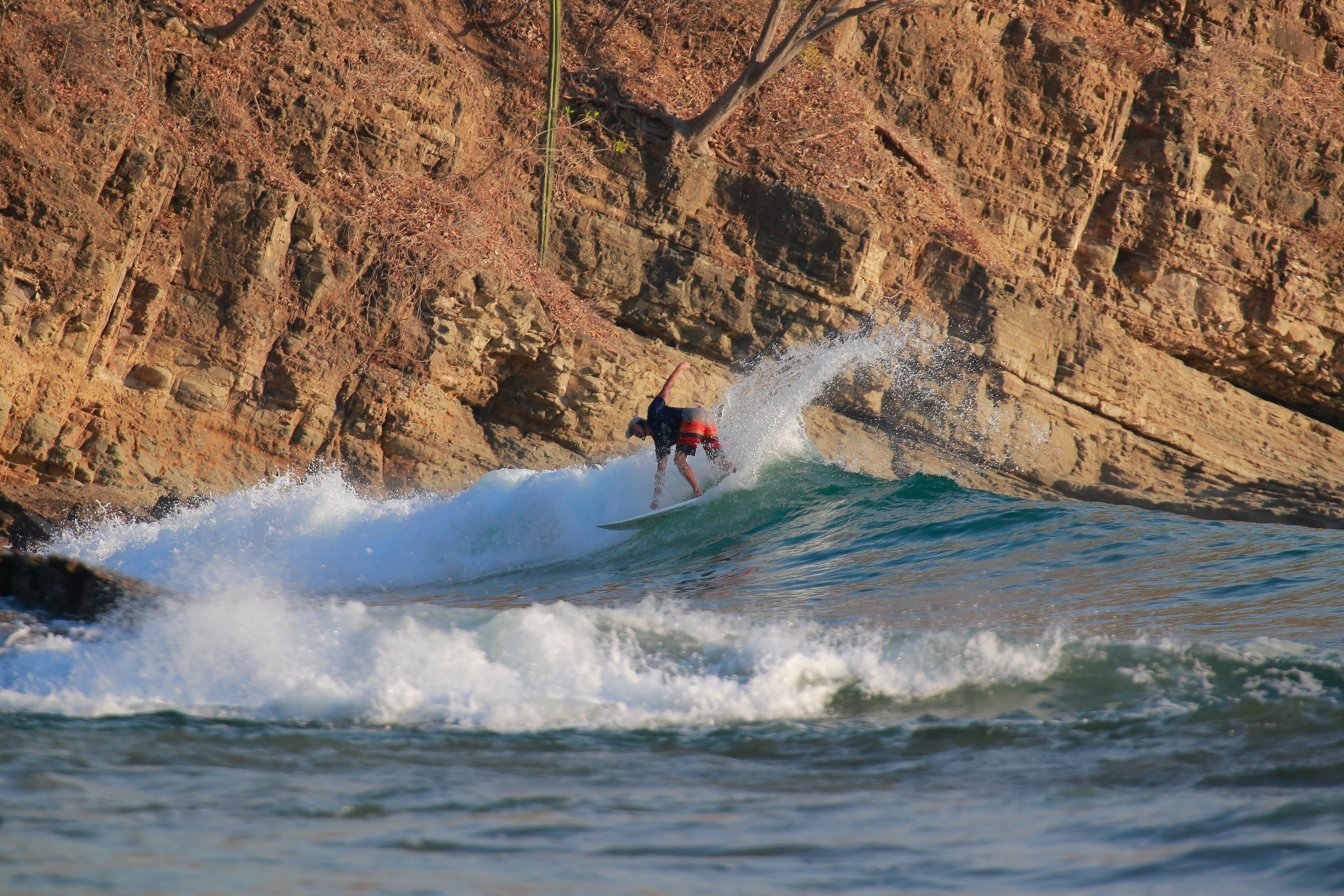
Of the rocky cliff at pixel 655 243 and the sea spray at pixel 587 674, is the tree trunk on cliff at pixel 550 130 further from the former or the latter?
the sea spray at pixel 587 674

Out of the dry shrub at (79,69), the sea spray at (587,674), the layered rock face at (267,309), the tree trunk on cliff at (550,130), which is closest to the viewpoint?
the sea spray at (587,674)

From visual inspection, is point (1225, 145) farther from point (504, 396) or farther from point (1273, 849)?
point (1273, 849)

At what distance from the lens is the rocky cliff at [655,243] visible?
11516 millimetres

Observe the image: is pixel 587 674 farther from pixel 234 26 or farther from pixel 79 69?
pixel 234 26

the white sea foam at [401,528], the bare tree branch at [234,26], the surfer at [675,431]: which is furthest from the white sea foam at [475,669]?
the bare tree branch at [234,26]

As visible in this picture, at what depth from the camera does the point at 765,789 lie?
328cm

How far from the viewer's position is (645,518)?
33.2 feet

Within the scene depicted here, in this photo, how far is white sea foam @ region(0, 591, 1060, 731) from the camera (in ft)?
13.3

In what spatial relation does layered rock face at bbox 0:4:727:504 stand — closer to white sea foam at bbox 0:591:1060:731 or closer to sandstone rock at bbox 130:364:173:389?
sandstone rock at bbox 130:364:173:389

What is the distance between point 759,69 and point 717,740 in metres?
13.6

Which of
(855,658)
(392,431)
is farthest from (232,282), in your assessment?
(855,658)

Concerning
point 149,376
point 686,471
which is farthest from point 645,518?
point 149,376

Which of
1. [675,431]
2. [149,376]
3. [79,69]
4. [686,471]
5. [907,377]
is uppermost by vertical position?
[79,69]

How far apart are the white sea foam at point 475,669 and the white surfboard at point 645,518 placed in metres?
4.81
